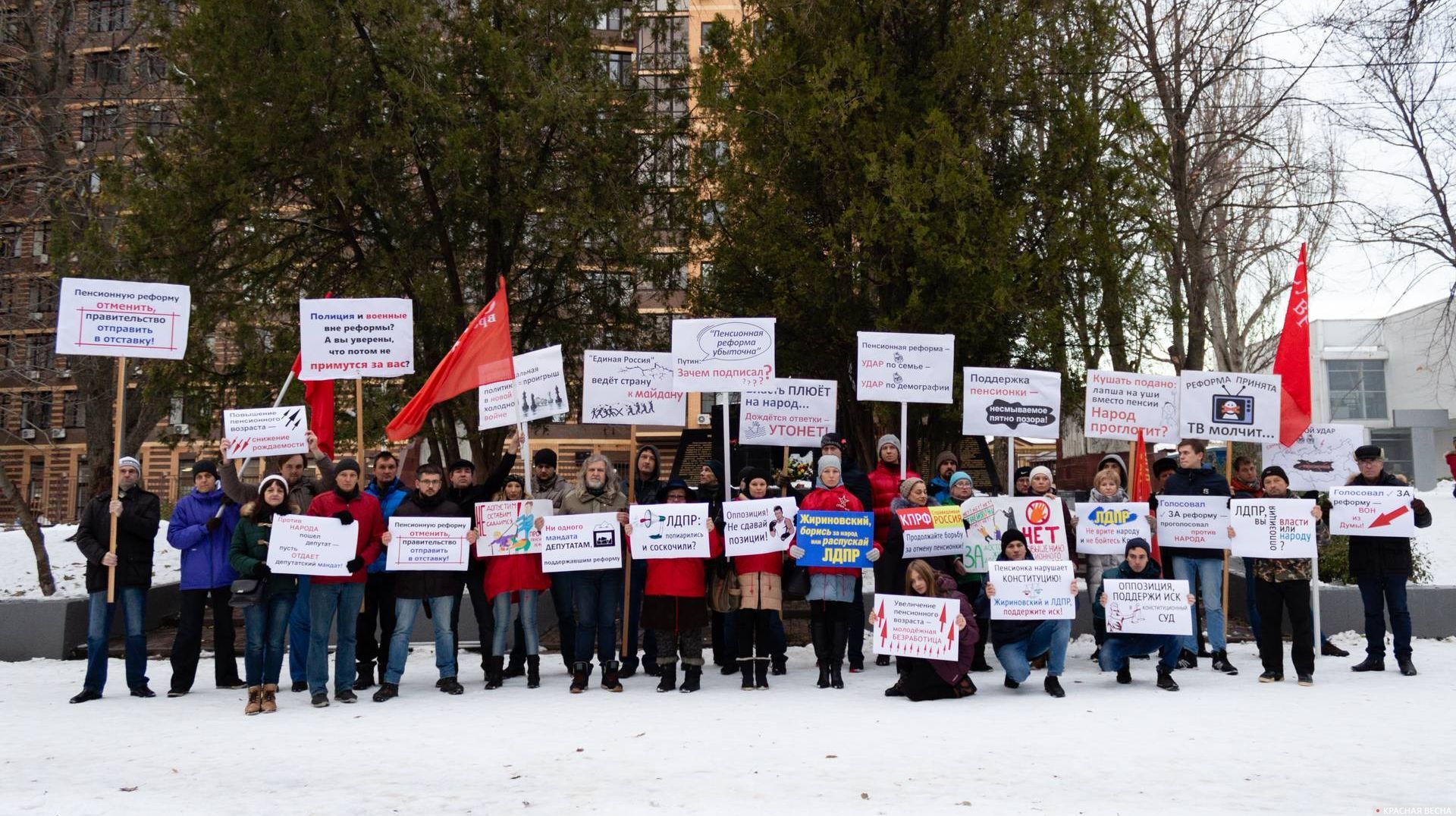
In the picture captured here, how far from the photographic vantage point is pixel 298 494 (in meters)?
9.95

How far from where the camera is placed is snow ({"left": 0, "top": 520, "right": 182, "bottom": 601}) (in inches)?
635

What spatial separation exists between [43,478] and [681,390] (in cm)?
5111

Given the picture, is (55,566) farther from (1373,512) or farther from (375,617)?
(1373,512)

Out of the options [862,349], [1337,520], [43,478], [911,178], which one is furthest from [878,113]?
[43,478]

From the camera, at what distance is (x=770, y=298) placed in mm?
18812

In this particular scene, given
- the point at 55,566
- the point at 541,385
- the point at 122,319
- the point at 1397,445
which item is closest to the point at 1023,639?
the point at 541,385

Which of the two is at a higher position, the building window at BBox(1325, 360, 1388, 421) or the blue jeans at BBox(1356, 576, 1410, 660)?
the building window at BBox(1325, 360, 1388, 421)

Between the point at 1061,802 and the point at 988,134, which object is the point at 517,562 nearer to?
the point at 1061,802

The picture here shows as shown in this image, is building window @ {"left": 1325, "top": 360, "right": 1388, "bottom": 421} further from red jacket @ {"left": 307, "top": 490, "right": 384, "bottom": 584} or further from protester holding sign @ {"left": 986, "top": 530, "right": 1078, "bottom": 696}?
red jacket @ {"left": 307, "top": 490, "right": 384, "bottom": 584}

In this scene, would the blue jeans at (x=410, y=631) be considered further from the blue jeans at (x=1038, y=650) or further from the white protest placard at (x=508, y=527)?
the blue jeans at (x=1038, y=650)

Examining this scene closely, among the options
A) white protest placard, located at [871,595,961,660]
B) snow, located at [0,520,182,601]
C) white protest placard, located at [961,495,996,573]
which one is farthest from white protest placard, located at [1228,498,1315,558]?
Answer: snow, located at [0,520,182,601]

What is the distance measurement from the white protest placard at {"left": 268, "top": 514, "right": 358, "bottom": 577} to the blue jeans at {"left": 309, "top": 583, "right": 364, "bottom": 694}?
29 cm

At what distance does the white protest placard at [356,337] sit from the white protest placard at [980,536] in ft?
18.9

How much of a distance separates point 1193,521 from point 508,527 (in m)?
6.10
